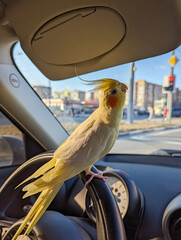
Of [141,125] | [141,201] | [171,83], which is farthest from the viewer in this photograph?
[141,125]

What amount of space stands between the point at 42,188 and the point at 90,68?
0.80 m

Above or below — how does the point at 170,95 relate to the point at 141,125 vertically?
above

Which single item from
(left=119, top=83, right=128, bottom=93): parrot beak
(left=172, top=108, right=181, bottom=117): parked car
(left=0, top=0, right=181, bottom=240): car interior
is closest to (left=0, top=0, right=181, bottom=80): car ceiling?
(left=0, top=0, right=181, bottom=240): car interior

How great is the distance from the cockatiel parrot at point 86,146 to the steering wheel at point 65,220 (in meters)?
0.22

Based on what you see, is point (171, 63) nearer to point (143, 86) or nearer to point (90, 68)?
point (143, 86)

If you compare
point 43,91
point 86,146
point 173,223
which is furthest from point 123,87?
point 43,91

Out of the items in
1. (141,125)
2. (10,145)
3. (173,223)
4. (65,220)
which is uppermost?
(141,125)

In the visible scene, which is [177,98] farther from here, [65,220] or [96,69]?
[65,220]

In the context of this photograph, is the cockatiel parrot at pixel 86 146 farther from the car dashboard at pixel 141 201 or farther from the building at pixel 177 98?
the building at pixel 177 98

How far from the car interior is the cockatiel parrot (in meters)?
0.23

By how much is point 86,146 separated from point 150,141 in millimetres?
→ 1741

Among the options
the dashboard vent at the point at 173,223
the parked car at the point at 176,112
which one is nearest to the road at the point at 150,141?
the parked car at the point at 176,112

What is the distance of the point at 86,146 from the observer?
0.66 m

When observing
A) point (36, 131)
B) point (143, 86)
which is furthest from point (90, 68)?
point (36, 131)
